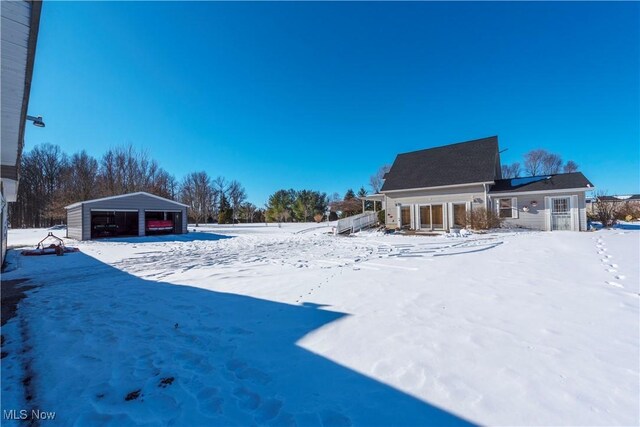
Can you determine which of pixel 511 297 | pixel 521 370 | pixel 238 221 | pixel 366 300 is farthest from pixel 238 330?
pixel 238 221

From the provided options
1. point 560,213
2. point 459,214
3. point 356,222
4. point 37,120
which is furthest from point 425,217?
point 37,120

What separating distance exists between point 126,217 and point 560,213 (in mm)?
31808

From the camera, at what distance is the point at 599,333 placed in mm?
3100

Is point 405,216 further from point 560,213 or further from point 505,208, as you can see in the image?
point 560,213

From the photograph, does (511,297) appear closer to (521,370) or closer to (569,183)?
(521,370)

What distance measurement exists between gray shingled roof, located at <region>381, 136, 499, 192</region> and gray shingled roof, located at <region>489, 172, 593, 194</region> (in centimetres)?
94

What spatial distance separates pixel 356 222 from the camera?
20391mm

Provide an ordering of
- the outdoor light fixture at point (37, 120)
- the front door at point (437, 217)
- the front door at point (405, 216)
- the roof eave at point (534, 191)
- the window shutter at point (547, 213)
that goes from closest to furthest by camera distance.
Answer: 1. the outdoor light fixture at point (37, 120)
2. the roof eave at point (534, 191)
3. the window shutter at point (547, 213)
4. the front door at point (437, 217)
5. the front door at point (405, 216)

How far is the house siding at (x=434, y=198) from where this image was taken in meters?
17.2

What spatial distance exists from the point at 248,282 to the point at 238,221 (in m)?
44.0

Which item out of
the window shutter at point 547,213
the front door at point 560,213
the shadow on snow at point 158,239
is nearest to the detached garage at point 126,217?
the shadow on snow at point 158,239

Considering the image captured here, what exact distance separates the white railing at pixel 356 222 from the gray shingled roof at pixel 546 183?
8.37 m

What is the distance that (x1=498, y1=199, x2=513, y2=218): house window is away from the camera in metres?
17.0

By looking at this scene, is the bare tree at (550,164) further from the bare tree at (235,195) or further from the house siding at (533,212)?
the bare tree at (235,195)
